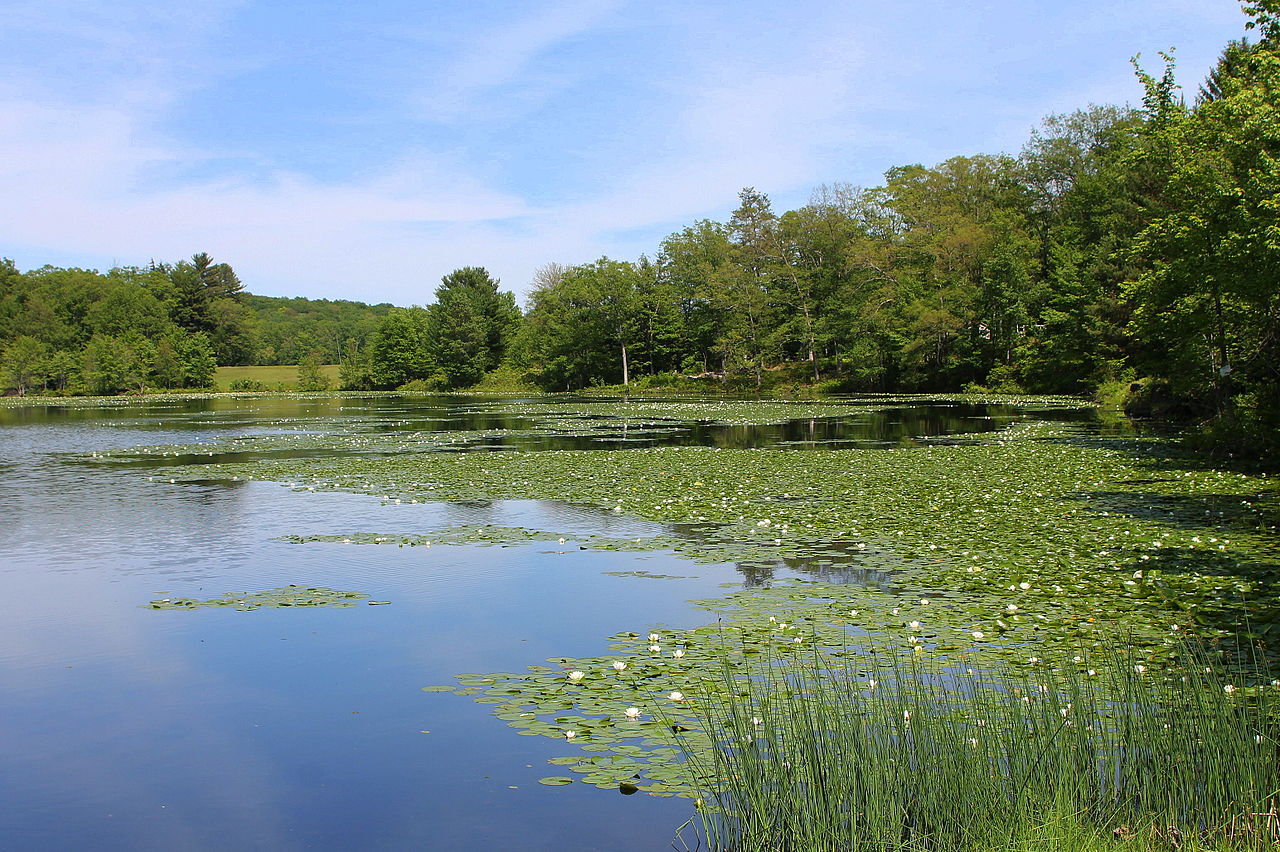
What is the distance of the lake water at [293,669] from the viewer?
21.1ft

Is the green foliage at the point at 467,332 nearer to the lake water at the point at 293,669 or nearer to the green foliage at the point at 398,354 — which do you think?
the green foliage at the point at 398,354

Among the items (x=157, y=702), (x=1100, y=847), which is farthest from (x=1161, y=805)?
(x=157, y=702)

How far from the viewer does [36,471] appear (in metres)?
27.9

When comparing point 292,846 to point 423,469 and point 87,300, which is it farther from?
point 87,300

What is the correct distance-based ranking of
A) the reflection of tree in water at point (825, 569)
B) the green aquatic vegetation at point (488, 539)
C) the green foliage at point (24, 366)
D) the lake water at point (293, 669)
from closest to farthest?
1. the lake water at point (293, 669)
2. the reflection of tree in water at point (825, 569)
3. the green aquatic vegetation at point (488, 539)
4. the green foliage at point (24, 366)

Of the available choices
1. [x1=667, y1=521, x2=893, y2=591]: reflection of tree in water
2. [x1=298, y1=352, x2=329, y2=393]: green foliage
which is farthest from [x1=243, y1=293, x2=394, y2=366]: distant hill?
[x1=667, y1=521, x2=893, y2=591]: reflection of tree in water

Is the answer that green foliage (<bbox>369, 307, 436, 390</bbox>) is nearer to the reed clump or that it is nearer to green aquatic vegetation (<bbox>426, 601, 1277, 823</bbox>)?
green aquatic vegetation (<bbox>426, 601, 1277, 823</bbox>)

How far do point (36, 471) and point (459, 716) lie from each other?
86.8ft

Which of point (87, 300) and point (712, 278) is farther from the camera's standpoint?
point (87, 300)

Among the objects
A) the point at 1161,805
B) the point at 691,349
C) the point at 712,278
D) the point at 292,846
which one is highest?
the point at 712,278

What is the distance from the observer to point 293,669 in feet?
31.6

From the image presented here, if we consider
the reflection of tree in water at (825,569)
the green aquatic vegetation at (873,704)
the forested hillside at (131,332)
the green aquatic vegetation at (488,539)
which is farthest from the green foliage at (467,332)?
the green aquatic vegetation at (873,704)

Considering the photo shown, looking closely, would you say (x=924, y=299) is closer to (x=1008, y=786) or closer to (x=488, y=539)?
(x=488, y=539)

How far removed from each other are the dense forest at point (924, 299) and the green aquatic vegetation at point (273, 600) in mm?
17182
